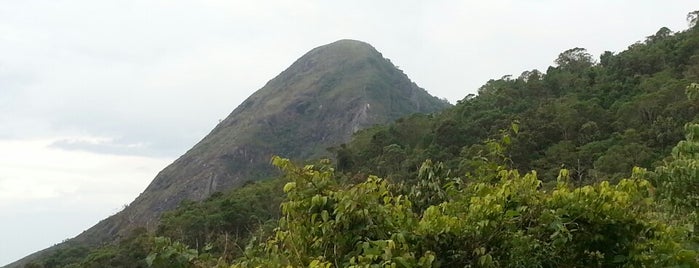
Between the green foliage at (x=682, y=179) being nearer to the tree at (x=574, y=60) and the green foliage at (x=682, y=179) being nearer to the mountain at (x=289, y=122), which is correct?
the tree at (x=574, y=60)

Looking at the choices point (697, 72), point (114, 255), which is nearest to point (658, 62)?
point (697, 72)

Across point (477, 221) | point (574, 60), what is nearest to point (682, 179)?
point (477, 221)

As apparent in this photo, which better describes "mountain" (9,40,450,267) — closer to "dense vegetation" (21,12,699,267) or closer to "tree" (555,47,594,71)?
"tree" (555,47,594,71)

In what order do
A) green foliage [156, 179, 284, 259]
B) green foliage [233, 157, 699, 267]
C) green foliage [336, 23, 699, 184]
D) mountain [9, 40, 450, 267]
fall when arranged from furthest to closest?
mountain [9, 40, 450, 267] < green foliage [156, 179, 284, 259] < green foliage [336, 23, 699, 184] < green foliage [233, 157, 699, 267]

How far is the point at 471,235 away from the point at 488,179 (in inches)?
28.0

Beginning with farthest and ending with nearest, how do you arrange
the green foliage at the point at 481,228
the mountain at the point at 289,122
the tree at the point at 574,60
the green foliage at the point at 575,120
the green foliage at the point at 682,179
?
the mountain at the point at 289,122
the tree at the point at 574,60
the green foliage at the point at 575,120
the green foliage at the point at 682,179
the green foliage at the point at 481,228

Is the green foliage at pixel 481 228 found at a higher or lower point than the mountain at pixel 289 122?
lower

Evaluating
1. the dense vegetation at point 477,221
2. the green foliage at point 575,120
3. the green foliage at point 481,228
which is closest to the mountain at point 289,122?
the green foliage at point 575,120

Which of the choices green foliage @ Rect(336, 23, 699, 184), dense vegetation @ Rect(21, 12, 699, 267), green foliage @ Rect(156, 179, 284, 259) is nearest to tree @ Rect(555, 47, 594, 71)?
green foliage @ Rect(336, 23, 699, 184)

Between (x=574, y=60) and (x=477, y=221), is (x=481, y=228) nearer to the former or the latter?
(x=477, y=221)

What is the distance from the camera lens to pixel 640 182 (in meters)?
3.81

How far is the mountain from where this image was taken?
92156 mm

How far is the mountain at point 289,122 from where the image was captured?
92.2 m

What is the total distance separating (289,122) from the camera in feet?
356
